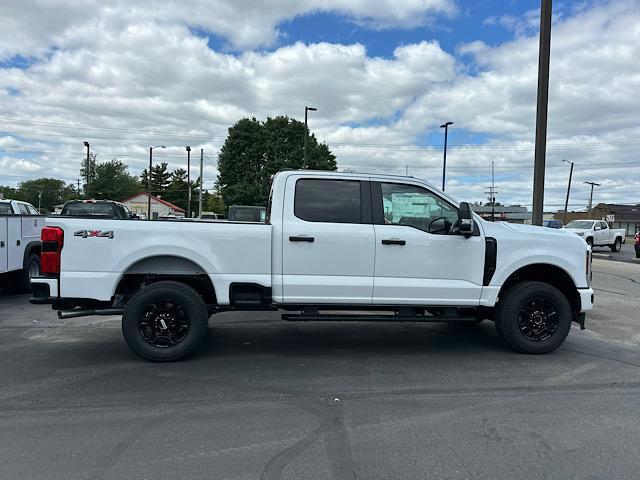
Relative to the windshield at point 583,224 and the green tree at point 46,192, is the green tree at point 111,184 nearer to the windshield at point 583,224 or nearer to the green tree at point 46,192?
the green tree at point 46,192

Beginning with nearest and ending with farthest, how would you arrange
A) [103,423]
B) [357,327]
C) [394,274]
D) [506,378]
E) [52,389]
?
[103,423]
[52,389]
[506,378]
[394,274]
[357,327]

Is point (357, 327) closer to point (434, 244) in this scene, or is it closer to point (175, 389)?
point (434, 244)

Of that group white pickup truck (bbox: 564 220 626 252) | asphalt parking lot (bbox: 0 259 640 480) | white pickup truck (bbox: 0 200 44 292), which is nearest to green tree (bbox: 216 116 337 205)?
white pickup truck (bbox: 564 220 626 252)

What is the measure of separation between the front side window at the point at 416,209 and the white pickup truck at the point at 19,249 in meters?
6.96

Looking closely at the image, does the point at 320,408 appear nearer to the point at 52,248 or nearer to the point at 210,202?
the point at 52,248

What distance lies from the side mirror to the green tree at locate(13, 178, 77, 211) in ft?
442

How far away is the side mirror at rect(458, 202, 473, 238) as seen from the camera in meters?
5.79

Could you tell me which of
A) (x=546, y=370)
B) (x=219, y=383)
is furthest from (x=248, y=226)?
(x=546, y=370)

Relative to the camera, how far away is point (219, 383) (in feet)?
17.0

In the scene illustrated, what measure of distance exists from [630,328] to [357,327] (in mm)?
4308

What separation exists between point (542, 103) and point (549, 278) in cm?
547

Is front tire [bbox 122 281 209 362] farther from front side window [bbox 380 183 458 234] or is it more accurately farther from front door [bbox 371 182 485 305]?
front side window [bbox 380 183 458 234]

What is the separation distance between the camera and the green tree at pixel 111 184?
98.8 meters

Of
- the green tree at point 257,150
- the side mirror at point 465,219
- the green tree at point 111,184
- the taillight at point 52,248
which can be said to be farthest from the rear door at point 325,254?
the green tree at point 111,184
